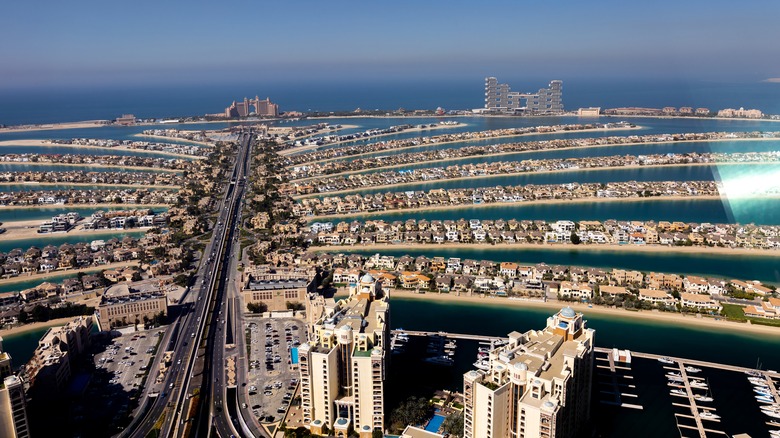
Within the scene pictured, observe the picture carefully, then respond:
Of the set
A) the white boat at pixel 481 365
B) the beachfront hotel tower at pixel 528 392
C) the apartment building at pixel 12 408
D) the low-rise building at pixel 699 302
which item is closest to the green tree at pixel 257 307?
the white boat at pixel 481 365

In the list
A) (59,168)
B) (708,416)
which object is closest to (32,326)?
(708,416)

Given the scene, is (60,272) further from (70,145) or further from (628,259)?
(70,145)

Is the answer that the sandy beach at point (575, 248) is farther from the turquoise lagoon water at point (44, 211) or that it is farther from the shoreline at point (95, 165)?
the shoreline at point (95, 165)

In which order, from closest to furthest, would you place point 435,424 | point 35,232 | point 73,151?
point 435,424, point 35,232, point 73,151

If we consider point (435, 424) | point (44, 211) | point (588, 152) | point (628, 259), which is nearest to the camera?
point (435, 424)

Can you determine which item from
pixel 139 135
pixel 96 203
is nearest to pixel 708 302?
pixel 96 203

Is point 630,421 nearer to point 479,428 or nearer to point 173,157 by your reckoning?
point 479,428
